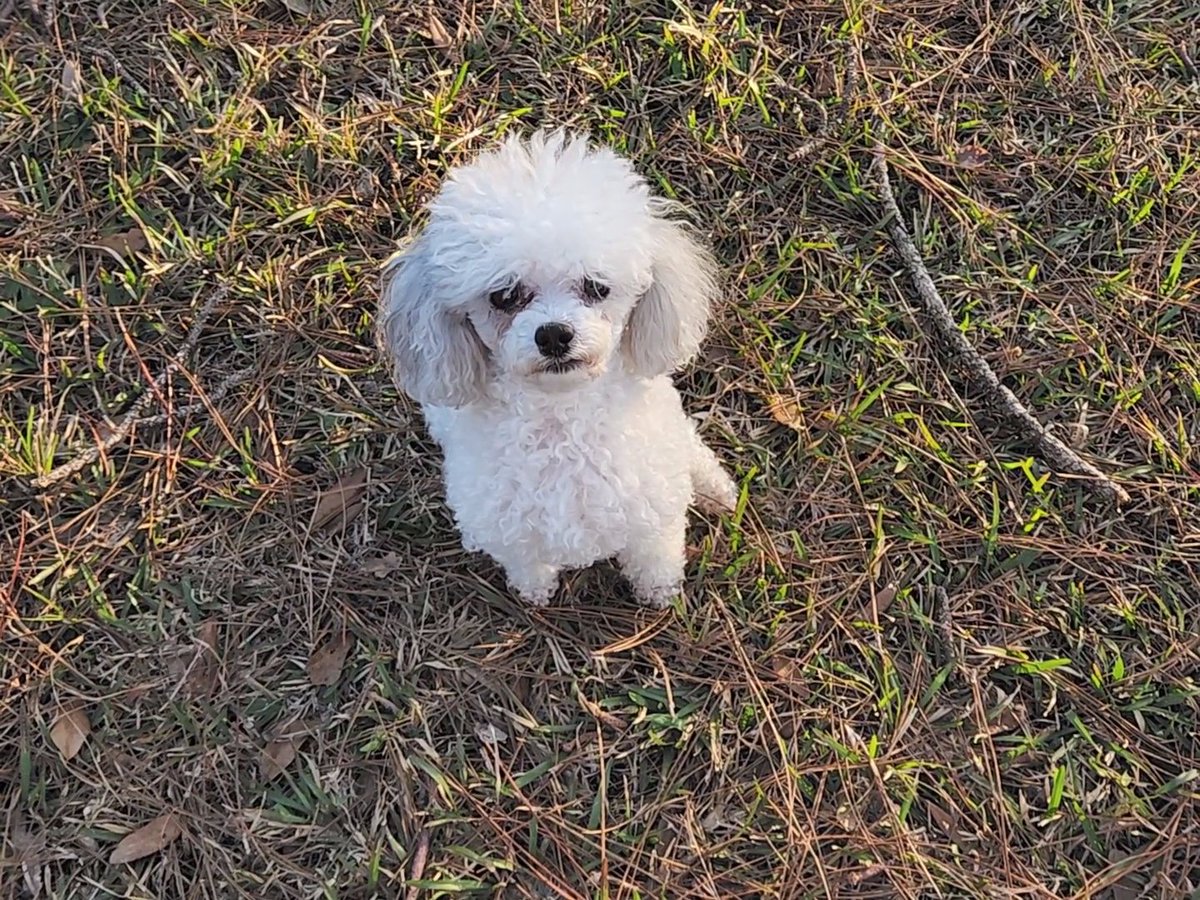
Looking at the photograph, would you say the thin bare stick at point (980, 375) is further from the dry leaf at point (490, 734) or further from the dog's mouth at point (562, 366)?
the dry leaf at point (490, 734)

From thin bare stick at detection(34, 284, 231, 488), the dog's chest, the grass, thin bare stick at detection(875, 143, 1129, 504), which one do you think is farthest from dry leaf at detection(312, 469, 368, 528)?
thin bare stick at detection(875, 143, 1129, 504)

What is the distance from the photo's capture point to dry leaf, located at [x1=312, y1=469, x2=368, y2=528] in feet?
9.10

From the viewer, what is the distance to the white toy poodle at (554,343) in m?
1.91

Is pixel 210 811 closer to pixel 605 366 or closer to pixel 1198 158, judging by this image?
pixel 605 366

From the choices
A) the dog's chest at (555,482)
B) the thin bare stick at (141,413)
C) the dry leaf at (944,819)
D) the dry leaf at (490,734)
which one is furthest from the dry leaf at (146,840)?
the dry leaf at (944,819)

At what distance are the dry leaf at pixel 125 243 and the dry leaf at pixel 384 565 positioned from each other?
1.30 metres

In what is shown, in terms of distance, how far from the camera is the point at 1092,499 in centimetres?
274

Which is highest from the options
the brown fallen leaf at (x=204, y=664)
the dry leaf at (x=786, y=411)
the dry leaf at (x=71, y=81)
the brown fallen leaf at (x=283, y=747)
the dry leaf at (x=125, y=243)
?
the dry leaf at (x=71, y=81)

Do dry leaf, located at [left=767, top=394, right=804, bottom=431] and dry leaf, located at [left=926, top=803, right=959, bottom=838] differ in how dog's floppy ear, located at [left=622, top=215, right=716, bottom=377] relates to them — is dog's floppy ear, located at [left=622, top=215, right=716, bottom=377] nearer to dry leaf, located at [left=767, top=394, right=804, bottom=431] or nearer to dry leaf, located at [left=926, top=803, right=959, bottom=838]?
dry leaf, located at [left=767, top=394, right=804, bottom=431]

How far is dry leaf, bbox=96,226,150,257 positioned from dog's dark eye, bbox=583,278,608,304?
179cm

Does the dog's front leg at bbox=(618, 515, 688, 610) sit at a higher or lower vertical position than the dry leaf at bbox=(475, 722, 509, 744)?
higher

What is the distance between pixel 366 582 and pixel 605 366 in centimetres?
109

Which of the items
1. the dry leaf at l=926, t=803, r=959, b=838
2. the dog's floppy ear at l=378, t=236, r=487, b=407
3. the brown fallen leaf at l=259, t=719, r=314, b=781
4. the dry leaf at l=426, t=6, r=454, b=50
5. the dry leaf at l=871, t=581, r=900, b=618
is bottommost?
the brown fallen leaf at l=259, t=719, r=314, b=781

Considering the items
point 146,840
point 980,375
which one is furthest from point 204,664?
point 980,375
